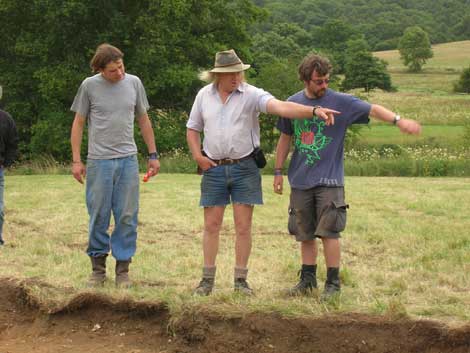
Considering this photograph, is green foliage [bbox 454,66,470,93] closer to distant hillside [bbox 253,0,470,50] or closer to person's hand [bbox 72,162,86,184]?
distant hillside [bbox 253,0,470,50]

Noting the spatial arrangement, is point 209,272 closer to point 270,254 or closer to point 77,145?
point 77,145

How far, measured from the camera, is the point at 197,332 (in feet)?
17.4

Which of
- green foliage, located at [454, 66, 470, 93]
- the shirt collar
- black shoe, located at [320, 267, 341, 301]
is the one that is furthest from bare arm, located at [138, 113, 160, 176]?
green foliage, located at [454, 66, 470, 93]

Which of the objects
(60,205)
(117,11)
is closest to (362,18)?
(117,11)

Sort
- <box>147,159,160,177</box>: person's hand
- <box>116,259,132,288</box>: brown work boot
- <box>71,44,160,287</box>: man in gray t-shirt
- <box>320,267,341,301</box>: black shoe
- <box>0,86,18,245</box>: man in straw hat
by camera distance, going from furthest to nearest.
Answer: <box>0,86,18,245</box>: man in straw hat → <box>147,159,160,177</box>: person's hand → <box>116,259,132,288</box>: brown work boot → <box>71,44,160,287</box>: man in gray t-shirt → <box>320,267,341,301</box>: black shoe

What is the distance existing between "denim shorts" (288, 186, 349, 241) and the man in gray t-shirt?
1.40 m

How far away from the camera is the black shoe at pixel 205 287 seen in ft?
19.8

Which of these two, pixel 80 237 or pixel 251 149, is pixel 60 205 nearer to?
pixel 80 237

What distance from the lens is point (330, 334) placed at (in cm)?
518

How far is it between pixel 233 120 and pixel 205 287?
1.35 m

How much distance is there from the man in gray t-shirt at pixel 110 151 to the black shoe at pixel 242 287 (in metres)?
0.98

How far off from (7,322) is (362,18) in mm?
104440

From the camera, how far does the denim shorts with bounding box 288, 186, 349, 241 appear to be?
587 centimetres

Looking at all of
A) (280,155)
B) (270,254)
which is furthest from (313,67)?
(270,254)
